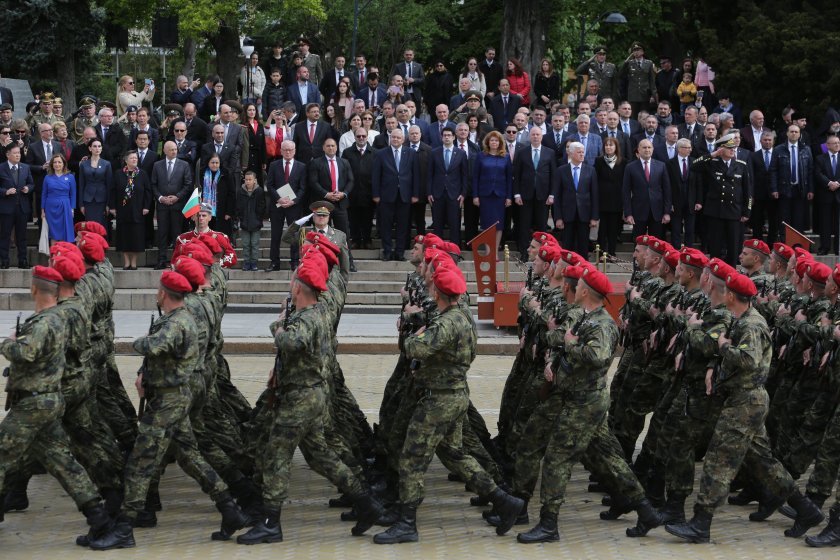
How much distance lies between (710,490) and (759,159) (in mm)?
13136

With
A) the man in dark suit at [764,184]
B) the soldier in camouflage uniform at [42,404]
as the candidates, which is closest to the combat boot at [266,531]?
the soldier in camouflage uniform at [42,404]

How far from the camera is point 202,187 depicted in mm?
22266

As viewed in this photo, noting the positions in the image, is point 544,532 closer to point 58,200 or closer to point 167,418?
point 167,418

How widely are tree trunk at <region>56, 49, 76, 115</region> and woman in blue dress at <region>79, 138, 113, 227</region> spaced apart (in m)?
18.5

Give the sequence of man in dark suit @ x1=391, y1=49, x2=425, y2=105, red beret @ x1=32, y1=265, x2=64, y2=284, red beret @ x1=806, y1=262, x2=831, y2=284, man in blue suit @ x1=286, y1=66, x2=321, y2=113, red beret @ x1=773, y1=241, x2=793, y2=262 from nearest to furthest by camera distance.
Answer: red beret @ x1=32, y1=265, x2=64, y2=284 < red beret @ x1=806, y1=262, x2=831, y2=284 < red beret @ x1=773, y1=241, x2=793, y2=262 < man in blue suit @ x1=286, y1=66, x2=321, y2=113 < man in dark suit @ x1=391, y1=49, x2=425, y2=105

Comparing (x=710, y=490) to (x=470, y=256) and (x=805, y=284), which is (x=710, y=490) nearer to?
(x=805, y=284)

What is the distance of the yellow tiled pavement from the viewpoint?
1003cm

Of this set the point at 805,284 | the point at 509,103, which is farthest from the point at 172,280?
the point at 509,103

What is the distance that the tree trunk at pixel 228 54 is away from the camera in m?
37.2

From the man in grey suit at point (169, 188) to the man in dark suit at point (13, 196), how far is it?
6.54ft

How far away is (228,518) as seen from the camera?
10.3 metres

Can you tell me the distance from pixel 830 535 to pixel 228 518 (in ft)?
14.2

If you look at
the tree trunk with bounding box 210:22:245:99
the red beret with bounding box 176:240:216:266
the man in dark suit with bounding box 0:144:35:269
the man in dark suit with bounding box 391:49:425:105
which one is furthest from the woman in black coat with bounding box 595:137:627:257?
the tree trunk with bounding box 210:22:245:99

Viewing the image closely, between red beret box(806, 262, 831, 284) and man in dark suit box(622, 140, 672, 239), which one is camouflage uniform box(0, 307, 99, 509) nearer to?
red beret box(806, 262, 831, 284)
